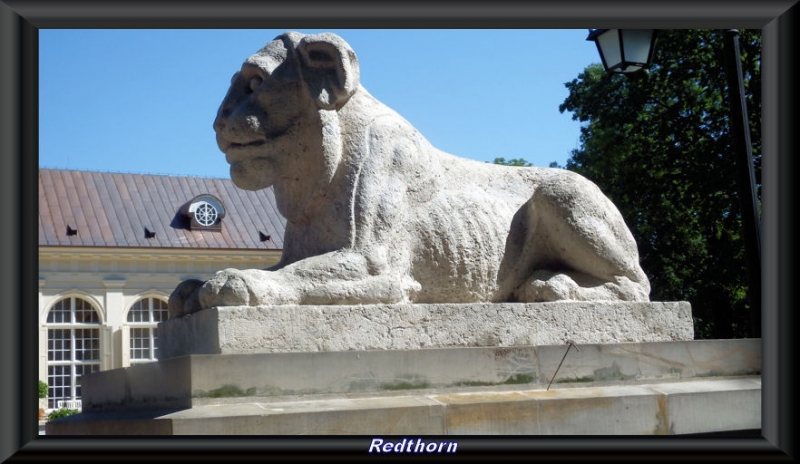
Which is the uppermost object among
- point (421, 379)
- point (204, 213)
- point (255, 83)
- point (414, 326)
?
point (204, 213)

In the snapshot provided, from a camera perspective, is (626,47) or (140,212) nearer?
(626,47)

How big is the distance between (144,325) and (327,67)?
35.0 metres

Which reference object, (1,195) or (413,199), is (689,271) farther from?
(1,195)

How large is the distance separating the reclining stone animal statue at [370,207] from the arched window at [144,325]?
3382 centimetres

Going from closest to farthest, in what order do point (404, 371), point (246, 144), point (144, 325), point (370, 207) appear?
1. point (404, 371)
2. point (370, 207)
3. point (246, 144)
4. point (144, 325)

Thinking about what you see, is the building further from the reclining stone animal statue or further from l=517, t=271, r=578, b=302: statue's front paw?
l=517, t=271, r=578, b=302: statue's front paw

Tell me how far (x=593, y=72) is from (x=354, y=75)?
19084 mm

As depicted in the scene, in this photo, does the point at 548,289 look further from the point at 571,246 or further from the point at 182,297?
the point at 182,297

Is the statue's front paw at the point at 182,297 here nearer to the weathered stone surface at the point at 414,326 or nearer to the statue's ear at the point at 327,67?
the weathered stone surface at the point at 414,326

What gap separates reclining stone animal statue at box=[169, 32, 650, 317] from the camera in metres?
6.89

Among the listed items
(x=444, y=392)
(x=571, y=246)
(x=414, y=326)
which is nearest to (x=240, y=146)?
(x=414, y=326)

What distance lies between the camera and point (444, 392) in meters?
6.57

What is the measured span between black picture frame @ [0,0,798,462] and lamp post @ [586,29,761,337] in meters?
3.73

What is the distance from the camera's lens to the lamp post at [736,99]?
929 cm
